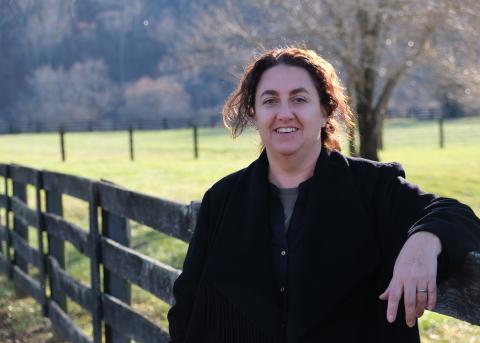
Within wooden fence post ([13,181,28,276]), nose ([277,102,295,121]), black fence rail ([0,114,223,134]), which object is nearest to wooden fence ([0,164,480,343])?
wooden fence post ([13,181,28,276])

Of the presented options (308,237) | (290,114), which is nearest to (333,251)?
(308,237)

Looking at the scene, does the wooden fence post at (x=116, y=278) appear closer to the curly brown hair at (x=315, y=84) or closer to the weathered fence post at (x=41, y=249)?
the weathered fence post at (x=41, y=249)

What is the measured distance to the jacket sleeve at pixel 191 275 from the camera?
2.79 meters

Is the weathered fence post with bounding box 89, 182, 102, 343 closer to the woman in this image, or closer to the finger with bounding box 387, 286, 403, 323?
the woman

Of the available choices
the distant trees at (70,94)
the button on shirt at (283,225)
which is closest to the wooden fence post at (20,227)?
the button on shirt at (283,225)

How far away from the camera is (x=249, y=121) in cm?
304

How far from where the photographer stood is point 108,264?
5199 mm

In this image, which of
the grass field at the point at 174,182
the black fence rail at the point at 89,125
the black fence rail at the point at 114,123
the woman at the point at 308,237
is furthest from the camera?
the black fence rail at the point at 114,123

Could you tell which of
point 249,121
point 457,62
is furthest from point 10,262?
point 457,62

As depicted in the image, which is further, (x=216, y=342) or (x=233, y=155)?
(x=233, y=155)

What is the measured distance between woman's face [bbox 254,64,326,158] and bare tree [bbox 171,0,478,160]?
13400 millimetres

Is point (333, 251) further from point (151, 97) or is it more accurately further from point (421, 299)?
point (151, 97)

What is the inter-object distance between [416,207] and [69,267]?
6818 millimetres

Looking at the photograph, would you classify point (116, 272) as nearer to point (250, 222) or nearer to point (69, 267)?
point (250, 222)
